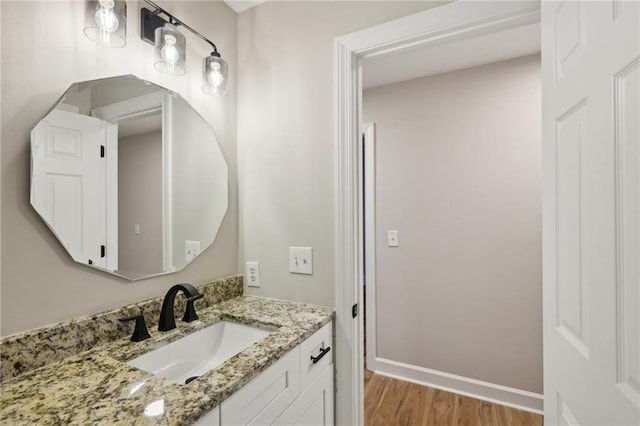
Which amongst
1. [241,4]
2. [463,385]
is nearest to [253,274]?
[241,4]

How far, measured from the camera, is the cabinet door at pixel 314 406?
0.96 m

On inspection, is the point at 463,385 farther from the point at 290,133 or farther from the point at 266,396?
the point at 290,133

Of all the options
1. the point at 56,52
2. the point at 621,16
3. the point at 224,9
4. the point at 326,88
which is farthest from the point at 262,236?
the point at 621,16

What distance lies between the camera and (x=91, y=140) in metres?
0.98

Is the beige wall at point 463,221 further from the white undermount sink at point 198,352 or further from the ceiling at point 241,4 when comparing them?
the white undermount sink at point 198,352

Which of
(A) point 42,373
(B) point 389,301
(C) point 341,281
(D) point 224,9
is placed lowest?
(B) point 389,301

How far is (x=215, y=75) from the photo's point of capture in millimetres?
1291

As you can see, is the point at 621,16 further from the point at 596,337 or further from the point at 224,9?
the point at 224,9

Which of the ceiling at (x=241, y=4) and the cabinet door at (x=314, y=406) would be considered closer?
the cabinet door at (x=314, y=406)

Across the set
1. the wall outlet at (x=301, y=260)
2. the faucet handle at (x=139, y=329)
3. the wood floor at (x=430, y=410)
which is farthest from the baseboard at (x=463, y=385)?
the faucet handle at (x=139, y=329)

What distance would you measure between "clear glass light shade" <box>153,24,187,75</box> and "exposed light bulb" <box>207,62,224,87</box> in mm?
129

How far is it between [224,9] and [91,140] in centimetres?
97

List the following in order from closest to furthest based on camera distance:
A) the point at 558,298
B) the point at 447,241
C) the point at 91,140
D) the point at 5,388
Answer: the point at 5,388 → the point at 558,298 → the point at 91,140 → the point at 447,241

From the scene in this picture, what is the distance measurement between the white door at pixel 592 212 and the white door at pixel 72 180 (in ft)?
4.53
